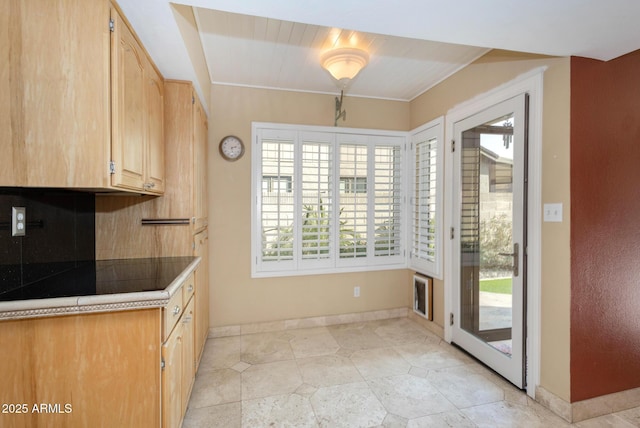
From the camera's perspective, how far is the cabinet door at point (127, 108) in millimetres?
1318

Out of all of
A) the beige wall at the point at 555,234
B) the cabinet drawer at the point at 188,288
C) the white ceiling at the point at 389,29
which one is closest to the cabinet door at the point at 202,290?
the cabinet drawer at the point at 188,288

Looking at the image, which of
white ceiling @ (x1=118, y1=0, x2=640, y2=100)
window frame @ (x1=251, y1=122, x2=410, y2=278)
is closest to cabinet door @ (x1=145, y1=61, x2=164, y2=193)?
white ceiling @ (x1=118, y1=0, x2=640, y2=100)

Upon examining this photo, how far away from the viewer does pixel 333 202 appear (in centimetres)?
317

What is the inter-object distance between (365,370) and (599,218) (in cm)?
192

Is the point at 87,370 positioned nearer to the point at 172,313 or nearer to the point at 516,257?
the point at 172,313

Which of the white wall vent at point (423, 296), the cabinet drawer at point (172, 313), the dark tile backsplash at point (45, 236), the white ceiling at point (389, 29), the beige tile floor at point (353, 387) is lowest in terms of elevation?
the beige tile floor at point (353, 387)

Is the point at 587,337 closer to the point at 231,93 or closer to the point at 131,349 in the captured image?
the point at 131,349

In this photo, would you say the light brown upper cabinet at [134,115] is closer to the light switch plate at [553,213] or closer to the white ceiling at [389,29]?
the white ceiling at [389,29]

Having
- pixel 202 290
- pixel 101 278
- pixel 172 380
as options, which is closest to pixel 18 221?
pixel 101 278

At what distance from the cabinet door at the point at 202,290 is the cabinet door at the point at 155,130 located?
0.53m

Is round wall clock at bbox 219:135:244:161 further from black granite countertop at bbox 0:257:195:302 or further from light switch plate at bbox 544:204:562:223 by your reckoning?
light switch plate at bbox 544:204:562:223

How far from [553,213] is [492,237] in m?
0.51

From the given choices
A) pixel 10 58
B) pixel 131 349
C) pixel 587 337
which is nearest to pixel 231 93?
pixel 10 58

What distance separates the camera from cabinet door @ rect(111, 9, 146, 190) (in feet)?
4.33
